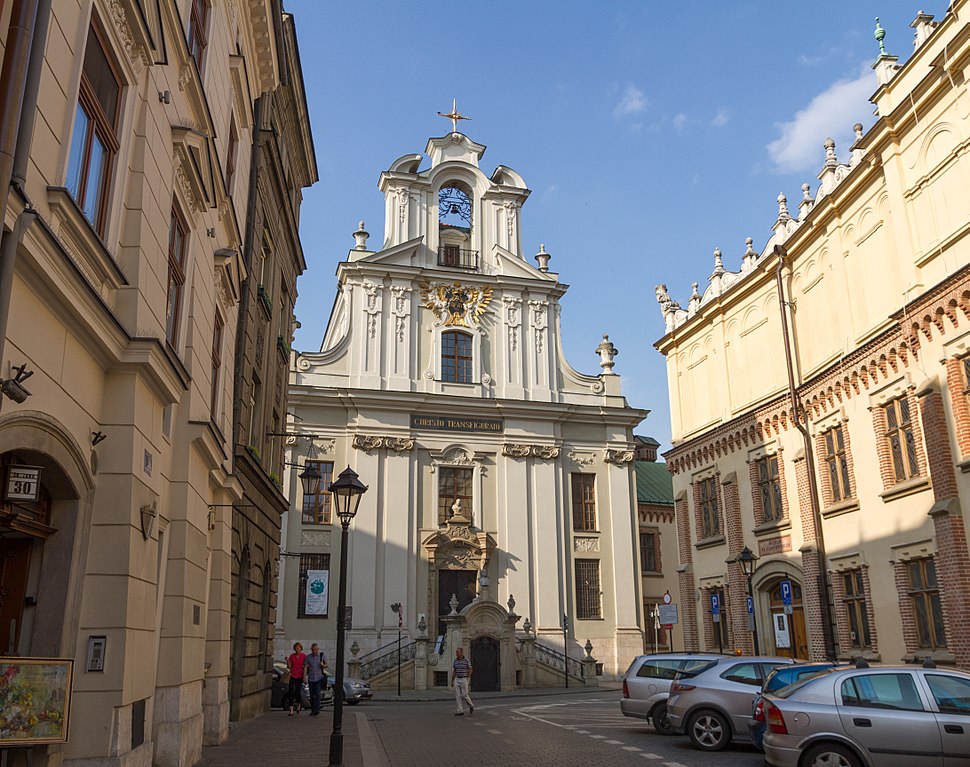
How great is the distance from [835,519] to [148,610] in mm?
21422

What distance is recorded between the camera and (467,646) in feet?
116

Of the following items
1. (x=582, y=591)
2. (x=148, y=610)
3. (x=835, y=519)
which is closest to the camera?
(x=148, y=610)

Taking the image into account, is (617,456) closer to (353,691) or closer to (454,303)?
(454,303)

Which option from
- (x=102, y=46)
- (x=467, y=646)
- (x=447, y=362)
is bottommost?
(x=467, y=646)

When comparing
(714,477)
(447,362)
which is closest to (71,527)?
(714,477)

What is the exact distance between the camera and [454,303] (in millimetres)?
43500

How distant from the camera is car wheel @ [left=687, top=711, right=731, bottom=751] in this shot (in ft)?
48.8

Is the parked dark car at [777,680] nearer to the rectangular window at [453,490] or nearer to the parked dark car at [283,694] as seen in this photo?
the parked dark car at [283,694]

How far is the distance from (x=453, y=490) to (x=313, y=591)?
8.02m

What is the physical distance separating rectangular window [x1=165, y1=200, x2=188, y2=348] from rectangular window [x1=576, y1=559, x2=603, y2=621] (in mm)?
31767

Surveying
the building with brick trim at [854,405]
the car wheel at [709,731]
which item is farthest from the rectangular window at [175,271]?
the building with brick trim at [854,405]

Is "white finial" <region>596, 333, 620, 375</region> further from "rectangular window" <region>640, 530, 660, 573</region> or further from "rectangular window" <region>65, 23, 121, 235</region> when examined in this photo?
"rectangular window" <region>65, 23, 121, 235</region>

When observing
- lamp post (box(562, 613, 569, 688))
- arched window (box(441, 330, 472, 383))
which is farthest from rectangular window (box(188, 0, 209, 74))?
lamp post (box(562, 613, 569, 688))

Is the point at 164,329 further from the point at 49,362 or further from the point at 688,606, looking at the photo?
the point at 688,606
